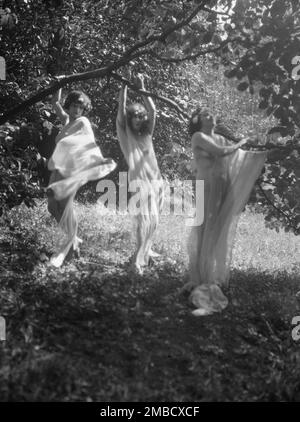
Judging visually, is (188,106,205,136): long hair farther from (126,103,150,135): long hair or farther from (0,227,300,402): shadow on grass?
(0,227,300,402): shadow on grass

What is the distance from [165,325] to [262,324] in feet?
4.45

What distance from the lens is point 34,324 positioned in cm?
A: 507

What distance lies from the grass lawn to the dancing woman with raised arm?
0.67m

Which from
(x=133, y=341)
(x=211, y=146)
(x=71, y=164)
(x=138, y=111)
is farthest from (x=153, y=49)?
(x=133, y=341)

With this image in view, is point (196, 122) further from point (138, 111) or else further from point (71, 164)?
point (71, 164)

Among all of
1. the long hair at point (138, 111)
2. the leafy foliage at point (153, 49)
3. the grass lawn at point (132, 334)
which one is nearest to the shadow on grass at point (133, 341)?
the grass lawn at point (132, 334)

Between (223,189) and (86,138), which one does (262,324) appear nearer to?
(223,189)

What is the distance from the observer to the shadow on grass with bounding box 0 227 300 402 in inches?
167

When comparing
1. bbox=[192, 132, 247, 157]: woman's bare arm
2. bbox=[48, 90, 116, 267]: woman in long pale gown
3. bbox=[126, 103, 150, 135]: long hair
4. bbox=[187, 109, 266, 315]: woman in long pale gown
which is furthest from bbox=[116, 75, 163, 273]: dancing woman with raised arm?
bbox=[192, 132, 247, 157]: woman's bare arm

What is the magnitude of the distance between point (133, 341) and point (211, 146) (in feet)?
8.55

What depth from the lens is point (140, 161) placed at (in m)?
6.95

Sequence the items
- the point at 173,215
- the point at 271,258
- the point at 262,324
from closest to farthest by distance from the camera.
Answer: the point at 262,324, the point at 271,258, the point at 173,215
